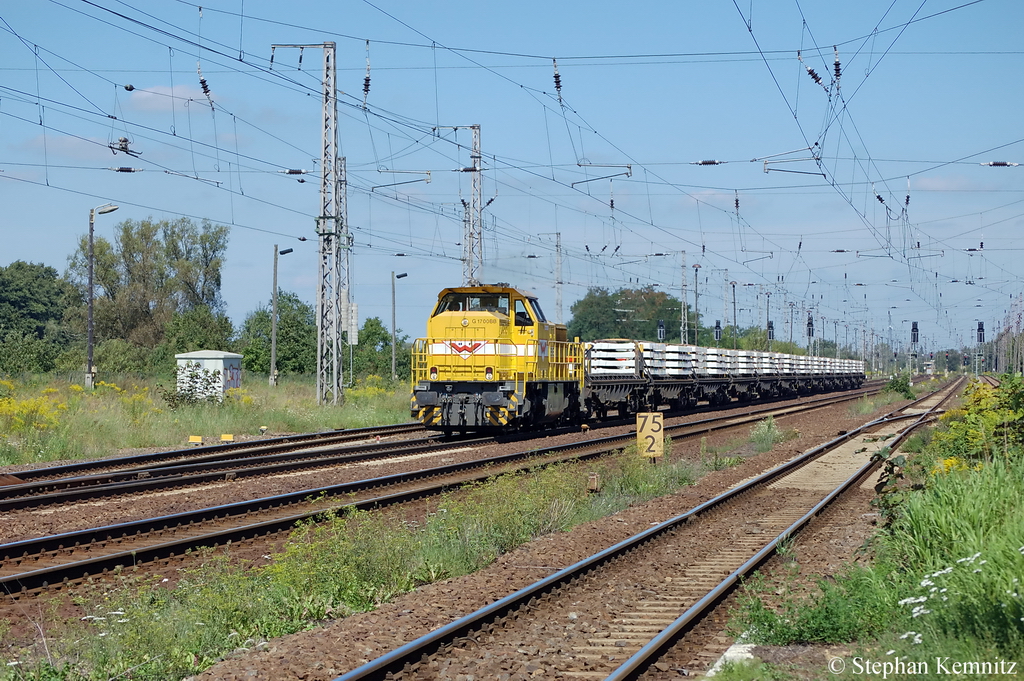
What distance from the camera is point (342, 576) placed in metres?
9.20

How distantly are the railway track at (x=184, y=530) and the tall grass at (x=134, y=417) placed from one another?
23.7 feet

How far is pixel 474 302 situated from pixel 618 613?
53.2 feet

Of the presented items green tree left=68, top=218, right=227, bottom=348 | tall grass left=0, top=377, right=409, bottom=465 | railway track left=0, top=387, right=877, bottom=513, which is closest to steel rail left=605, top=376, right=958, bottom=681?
railway track left=0, top=387, right=877, bottom=513

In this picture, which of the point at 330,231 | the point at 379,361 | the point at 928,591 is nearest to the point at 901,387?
the point at 379,361

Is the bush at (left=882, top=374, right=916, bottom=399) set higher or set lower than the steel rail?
higher

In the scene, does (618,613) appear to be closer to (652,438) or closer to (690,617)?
(690,617)

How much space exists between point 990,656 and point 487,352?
18056 millimetres

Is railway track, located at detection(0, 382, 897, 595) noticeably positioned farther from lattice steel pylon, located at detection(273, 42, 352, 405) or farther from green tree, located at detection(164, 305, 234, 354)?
green tree, located at detection(164, 305, 234, 354)

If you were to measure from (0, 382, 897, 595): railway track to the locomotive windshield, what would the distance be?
6.48 m

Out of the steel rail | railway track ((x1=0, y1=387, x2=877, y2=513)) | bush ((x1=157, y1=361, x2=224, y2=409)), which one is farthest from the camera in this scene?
bush ((x1=157, y1=361, x2=224, y2=409))

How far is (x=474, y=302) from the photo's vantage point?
24.2 metres

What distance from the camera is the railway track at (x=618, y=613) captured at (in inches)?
268

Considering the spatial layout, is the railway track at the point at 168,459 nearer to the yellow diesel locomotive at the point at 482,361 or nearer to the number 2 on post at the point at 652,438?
the yellow diesel locomotive at the point at 482,361

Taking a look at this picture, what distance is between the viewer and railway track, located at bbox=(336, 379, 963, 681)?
6.80 m
